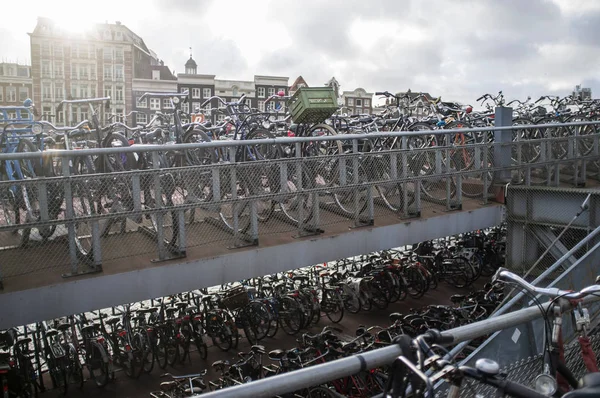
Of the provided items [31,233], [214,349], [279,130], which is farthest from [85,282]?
[214,349]

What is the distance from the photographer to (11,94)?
48.8 m

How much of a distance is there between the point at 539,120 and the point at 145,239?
8.54m

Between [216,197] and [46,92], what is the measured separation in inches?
1989

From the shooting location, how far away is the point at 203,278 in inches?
218

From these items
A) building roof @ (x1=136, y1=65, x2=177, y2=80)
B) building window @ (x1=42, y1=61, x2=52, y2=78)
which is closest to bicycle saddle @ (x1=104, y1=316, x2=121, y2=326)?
building roof @ (x1=136, y1=65, x2=177, y2=80)

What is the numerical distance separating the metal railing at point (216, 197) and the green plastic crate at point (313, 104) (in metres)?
0.42

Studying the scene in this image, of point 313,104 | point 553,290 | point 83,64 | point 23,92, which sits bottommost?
point 553,290

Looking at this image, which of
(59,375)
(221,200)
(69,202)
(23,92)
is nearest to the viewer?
(69,202)

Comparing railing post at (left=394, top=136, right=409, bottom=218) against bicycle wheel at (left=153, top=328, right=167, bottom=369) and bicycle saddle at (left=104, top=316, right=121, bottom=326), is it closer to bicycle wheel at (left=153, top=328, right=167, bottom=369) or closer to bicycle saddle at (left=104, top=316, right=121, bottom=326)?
bicycle wheel at (left=153, top=328, right=167, bottom=369)

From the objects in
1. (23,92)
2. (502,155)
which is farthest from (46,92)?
(502,155)

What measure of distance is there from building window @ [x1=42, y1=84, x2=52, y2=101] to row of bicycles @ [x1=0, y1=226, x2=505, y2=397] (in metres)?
43.3

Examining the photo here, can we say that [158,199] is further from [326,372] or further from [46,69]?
[46,69]

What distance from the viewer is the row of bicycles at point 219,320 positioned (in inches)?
358

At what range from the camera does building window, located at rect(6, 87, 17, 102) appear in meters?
48.4
